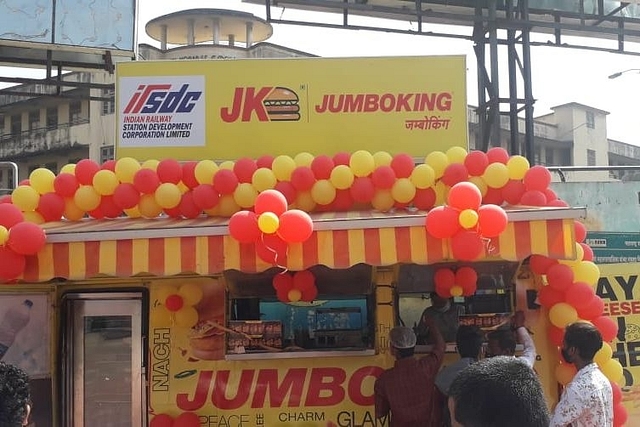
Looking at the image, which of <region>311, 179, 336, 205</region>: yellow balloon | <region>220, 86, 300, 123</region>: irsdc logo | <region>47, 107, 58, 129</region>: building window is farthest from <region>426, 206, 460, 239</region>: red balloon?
<region>47, 107, 58, 129</region>: building window

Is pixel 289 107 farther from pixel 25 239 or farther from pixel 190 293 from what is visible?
pixel 25 239

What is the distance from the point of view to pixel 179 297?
6.25 m

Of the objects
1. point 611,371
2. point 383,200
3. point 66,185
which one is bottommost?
point 611,371

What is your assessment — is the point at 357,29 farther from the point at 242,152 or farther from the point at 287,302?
the point at 287,302

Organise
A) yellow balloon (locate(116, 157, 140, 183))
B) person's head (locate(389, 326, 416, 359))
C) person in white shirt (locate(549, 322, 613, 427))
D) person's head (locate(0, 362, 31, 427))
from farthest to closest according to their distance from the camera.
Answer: yellow balloon (locate(116, 157, 140, 183)) < person's head (locate(389, 326, 416, 359)) < person in white shirt (locate(549, 322, 613, 427)) < person's head (locate(0, 362, 31, 427))

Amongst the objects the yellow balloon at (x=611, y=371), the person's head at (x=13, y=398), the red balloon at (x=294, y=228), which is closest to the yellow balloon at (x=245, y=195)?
the red balloon at (x=294, y=228)

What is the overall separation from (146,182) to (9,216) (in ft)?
3.65

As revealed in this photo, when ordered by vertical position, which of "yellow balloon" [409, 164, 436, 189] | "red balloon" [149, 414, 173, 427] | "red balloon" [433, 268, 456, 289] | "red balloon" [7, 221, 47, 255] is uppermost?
"yellow balloon" [409, 164, 436, 189]

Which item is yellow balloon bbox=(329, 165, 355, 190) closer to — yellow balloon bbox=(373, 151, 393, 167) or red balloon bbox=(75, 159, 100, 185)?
yellow balloon bbox=(373, 151, 393, 167)

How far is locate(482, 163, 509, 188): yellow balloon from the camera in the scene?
18.5 feet

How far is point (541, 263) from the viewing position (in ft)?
18.7

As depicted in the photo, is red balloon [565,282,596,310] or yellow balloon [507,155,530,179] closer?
red balloon [565,282,596,310]

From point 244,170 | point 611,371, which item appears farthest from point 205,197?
point 611,371

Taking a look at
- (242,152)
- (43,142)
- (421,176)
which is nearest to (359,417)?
(421,176)
